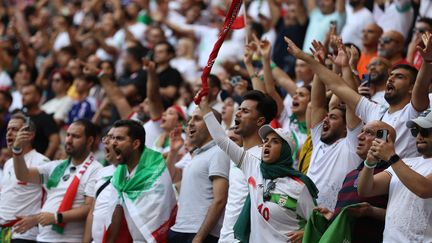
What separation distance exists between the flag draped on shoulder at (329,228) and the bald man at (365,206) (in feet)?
0.16

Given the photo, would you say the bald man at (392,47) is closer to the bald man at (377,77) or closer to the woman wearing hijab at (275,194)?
the bald man at (377,77)

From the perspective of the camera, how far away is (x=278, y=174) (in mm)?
8031

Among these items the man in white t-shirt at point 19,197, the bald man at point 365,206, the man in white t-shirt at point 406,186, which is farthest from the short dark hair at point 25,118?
the man in white t-shirt at point 406,186

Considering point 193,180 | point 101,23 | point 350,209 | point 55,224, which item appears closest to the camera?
point 350,209

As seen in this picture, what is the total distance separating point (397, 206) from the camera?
7.35 m

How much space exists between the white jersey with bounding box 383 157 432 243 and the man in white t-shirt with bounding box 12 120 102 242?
12.8ft

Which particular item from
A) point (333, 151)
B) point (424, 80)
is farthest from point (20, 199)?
point (424, 80)

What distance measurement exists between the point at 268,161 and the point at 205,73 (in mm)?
909

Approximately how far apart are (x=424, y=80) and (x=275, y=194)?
1443mm

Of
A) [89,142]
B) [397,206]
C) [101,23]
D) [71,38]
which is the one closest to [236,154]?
[397,206]

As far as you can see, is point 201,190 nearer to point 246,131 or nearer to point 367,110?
point 246,131

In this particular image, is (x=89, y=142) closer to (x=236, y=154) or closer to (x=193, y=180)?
(x=193, y=180)

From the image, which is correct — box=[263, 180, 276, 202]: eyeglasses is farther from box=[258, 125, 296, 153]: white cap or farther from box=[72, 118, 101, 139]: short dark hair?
box=[72, 118, 101, 139]: short dark hair

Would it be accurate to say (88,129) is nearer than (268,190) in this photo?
No
